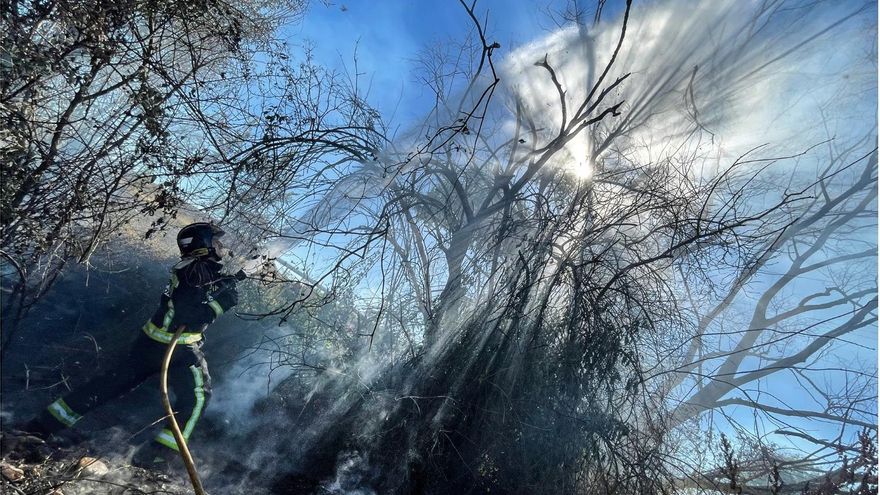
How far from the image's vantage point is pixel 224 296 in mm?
5004

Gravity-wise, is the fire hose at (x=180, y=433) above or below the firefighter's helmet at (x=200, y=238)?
below

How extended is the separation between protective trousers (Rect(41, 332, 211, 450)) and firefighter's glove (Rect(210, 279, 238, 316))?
A: 0.64 m

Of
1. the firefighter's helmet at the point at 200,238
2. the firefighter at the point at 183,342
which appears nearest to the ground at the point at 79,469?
the firefighter at the point at 183,342

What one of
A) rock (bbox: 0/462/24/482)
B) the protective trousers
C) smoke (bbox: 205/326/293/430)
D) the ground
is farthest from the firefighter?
rock (bbox: 0/462/24/482)

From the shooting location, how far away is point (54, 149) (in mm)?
3756

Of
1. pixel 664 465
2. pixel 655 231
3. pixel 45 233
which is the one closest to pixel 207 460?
pixel 45 233

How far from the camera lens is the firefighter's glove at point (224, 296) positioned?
4855 millimetres

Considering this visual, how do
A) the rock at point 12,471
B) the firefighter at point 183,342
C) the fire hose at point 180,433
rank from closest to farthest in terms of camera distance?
the fire hose at point 180,433 → the rock at point 12,471 → the firefighter at point 183,342

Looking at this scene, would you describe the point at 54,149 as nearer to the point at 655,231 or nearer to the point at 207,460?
the point at 207,460

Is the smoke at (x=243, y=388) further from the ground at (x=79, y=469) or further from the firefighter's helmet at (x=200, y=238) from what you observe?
the firefighter's helmet at (x=200, y=238)

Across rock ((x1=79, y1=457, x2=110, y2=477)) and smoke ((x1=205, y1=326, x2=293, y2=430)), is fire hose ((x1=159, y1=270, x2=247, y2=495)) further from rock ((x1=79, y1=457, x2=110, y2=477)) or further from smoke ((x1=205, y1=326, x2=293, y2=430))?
smoke ((x1=205, y1=326, x2=293, y2=430))

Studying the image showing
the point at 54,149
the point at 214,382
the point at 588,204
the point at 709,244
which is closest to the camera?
the point at 54,149

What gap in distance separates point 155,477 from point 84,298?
3.48m

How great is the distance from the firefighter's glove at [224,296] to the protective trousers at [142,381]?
2.08ft
